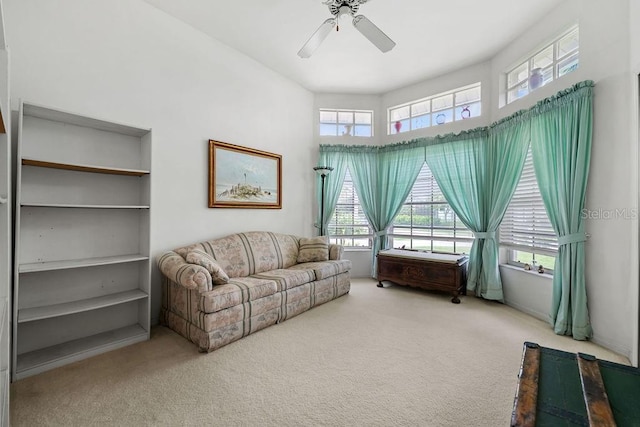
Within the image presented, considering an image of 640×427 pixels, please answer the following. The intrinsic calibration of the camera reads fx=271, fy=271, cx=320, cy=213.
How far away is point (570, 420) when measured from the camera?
933mm

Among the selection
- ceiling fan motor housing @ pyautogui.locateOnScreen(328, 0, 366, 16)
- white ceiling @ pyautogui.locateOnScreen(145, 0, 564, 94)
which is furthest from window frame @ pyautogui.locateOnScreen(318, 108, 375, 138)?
ceiling fan motor housing @ pyautogui.locateOnScreen(328, 0, 366, 16)

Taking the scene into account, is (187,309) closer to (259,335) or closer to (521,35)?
(259,335)

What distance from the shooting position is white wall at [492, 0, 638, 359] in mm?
2291

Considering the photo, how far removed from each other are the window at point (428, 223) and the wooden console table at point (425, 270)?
0.35m

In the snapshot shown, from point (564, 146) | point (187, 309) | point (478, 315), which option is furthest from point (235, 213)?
point (564, 146)

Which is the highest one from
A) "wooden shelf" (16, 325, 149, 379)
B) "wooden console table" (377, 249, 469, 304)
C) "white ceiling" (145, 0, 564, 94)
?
"white ceiling" (145, 0, 564, 94)

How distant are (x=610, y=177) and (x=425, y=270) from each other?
2.17 metres

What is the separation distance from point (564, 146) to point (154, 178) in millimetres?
4300

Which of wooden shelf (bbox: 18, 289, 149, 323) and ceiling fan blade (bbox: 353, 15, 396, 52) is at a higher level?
ceiling fan blade (bbox: 353, 15, 396, 52)

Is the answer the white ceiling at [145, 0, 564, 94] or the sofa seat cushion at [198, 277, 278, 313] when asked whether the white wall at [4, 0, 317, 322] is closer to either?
the white ceiling at [145, 0, 564, 94]

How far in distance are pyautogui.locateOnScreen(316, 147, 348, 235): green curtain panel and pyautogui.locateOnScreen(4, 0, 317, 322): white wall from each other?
1.88ft

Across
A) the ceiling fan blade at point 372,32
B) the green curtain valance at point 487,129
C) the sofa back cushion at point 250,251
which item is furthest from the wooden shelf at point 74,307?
the green curtain valance at point 487,129

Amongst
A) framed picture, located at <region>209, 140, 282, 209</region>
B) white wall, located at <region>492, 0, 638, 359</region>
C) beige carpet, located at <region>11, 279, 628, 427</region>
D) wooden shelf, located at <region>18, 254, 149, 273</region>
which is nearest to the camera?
beige carpet, located at <region>11, 279, 628, 427</region>

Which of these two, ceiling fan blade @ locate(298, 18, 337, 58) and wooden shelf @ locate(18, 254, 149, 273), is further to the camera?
ceiling fan blade @ locate(298, 18, 337, 58)
